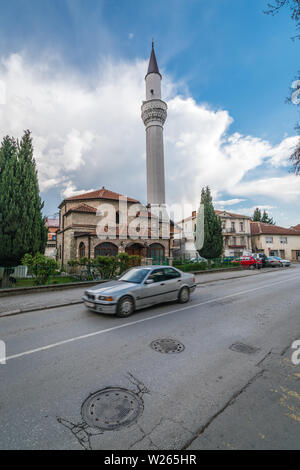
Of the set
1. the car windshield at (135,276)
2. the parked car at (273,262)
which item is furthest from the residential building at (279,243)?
the car windshield at (135,276)

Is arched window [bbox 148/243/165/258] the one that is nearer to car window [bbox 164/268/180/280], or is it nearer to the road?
car window [bbox 164/268/180/280]

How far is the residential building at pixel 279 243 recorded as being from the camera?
44281mm

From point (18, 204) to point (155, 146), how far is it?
31492 millimetres

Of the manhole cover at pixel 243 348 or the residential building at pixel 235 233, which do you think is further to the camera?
the residential building at pixel 235 233

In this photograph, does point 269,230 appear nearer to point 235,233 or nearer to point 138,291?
point 235,233

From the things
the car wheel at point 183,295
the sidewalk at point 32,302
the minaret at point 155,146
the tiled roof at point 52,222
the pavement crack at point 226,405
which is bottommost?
the pavement crack at point 226,405

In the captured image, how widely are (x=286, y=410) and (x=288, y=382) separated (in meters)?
0.75

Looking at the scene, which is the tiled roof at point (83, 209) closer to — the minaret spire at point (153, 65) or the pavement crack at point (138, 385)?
the pavement crack at point (138, 385)

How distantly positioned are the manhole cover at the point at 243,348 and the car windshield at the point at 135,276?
139 inches

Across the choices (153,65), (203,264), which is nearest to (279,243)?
(203,264)
